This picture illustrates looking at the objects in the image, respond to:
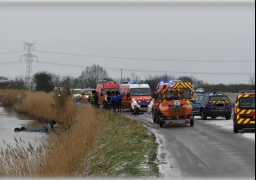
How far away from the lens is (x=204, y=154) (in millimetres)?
12945

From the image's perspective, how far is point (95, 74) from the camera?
152 feet

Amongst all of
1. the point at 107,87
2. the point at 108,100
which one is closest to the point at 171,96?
the point at 108,100

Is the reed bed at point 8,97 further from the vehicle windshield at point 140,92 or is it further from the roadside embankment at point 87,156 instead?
the roadside embankment at point 87,156

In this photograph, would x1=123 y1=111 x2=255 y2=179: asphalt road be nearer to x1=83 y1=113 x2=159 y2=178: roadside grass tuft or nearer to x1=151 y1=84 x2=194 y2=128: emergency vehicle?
x1=83 y1=113 x2=159 y2=178: roadside grass tuft

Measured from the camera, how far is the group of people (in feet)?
111

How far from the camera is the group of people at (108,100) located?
33719 mm

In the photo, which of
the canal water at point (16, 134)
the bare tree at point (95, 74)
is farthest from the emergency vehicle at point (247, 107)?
the bare tree at point (95, 74)

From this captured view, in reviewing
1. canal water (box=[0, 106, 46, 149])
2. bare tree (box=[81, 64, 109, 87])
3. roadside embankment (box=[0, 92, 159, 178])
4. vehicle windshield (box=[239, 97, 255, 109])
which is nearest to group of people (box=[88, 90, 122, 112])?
bare tree (box=[81, 64, 109, 87])

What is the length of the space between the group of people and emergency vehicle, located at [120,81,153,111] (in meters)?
0.84

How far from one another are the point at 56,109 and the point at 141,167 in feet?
90.2

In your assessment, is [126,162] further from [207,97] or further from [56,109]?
[56,109]

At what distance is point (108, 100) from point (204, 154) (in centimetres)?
2327

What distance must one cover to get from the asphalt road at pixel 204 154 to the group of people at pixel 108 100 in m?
13.1

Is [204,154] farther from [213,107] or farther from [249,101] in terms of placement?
[213,107]
